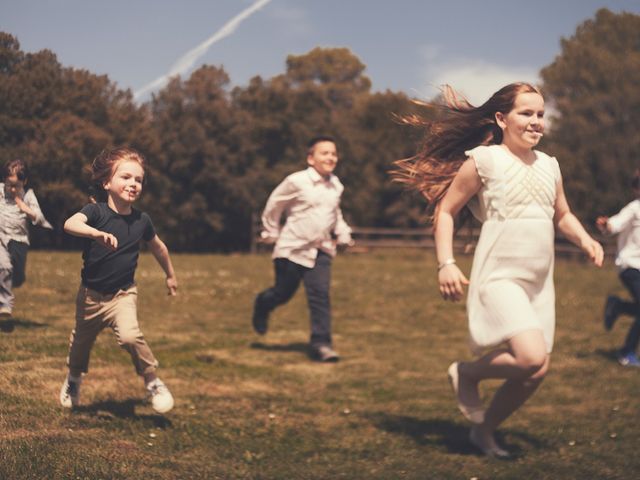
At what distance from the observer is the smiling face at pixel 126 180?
15.6 feet

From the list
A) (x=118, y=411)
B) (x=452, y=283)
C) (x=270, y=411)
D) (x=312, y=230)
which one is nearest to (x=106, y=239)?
(x=118, y=411)

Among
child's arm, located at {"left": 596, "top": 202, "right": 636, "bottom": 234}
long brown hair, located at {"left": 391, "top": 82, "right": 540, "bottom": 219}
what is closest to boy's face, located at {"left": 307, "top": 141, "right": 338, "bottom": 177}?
long brown hair, located at {"left": 391, "top": 82, "right": 540, "bottom": 219}

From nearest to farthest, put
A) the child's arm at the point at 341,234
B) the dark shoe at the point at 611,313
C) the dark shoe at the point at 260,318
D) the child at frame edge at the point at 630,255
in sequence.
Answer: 1. the child at frame edge at the point at 630,255
2. the child's arm at the point at 341,234
3. the dark shoe at the point at 260,318
4. the dark shoe at the point at 611,313

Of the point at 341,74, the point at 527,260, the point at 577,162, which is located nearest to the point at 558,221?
the point at 527,260

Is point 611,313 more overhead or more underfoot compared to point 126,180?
more underfoot

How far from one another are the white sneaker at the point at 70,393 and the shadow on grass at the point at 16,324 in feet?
1.50

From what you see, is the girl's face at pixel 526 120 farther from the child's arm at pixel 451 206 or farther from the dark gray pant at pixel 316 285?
the dark gray pant at pixel 316 285

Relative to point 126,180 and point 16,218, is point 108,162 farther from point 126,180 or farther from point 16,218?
point 16,218

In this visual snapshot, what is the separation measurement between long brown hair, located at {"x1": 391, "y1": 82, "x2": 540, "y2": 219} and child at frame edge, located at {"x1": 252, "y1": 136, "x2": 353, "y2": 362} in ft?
9.42

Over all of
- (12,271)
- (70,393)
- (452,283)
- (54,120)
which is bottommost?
(70,393)

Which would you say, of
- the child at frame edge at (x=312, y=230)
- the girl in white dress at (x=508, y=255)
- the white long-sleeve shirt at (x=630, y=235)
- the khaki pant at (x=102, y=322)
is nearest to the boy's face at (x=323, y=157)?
the child at frame edge at (x=312, y=230)

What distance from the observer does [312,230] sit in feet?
28.9

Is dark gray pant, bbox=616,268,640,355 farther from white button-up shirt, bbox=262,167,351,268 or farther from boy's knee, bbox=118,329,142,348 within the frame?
boy's knee, bbox=118,329,142,348

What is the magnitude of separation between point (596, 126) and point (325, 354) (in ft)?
104
